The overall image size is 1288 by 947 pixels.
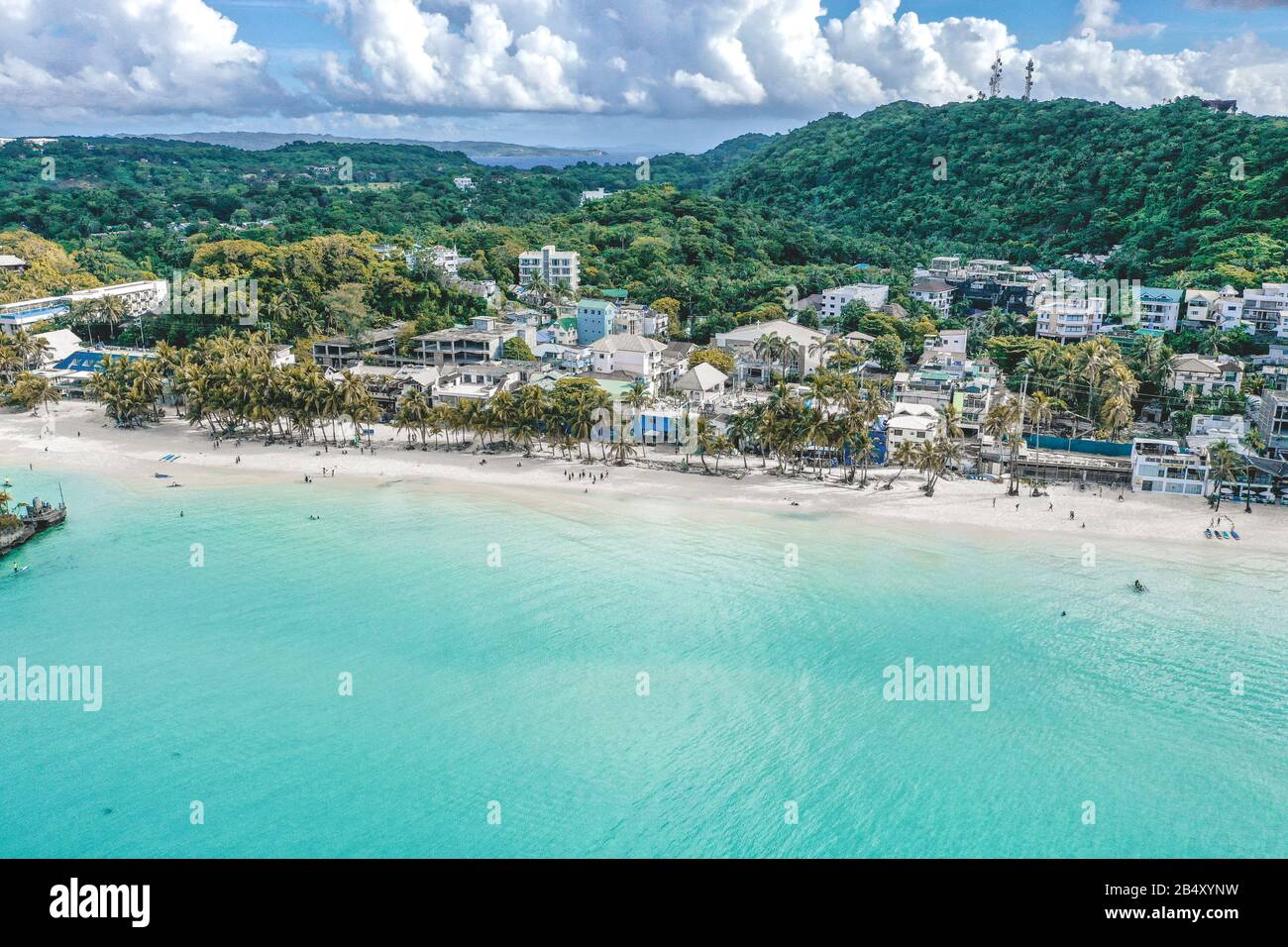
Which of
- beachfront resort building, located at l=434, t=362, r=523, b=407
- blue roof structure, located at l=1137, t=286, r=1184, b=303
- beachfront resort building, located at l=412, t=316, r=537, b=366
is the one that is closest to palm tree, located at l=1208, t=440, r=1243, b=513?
blue roof structure, located at l=1137, t=286, r=1184, b=303

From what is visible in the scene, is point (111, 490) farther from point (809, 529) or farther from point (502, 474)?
point (809, 529)

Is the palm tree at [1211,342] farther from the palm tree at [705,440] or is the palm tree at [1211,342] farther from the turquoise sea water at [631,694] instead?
the palm tree at [705,440]

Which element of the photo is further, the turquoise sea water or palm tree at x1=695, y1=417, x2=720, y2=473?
palm tree at x1=695, y1=417, x2=720, y2=473

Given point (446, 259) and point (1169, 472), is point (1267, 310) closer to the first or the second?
point (1169, 472)

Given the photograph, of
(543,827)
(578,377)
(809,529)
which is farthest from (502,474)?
(543,827)

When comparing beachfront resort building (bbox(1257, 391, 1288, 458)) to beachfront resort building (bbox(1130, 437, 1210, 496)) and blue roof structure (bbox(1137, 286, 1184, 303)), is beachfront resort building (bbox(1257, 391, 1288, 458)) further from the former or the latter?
blue roof structure (bbox(1137, 286, 1184, 303))
